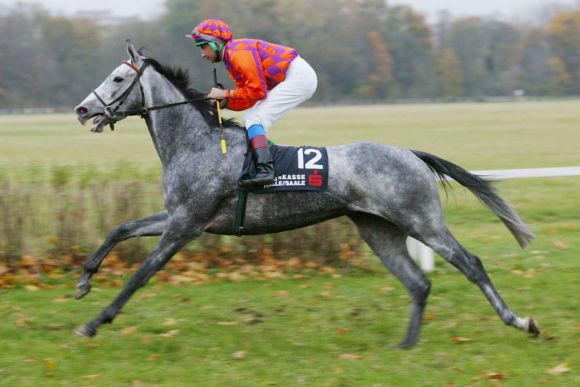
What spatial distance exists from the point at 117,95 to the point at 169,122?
0.43m

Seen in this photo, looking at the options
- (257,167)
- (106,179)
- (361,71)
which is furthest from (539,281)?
(361,71)

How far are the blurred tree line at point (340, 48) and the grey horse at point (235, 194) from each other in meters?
58.1

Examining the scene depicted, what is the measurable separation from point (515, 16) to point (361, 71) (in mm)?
41496

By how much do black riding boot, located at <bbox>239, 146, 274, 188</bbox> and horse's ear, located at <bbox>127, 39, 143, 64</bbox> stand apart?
3.95 ft

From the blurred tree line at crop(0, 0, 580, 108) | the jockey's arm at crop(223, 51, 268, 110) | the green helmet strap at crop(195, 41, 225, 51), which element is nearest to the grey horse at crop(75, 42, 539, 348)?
the jockey's arm at crop(223, 51, 268, 110)

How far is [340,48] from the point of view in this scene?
9906 cm

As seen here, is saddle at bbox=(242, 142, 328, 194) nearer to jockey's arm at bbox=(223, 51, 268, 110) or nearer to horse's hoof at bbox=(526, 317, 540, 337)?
jockey's arm at bbox=(223, 51, 268, 110)

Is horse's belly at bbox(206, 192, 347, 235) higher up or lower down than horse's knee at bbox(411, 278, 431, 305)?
higher up

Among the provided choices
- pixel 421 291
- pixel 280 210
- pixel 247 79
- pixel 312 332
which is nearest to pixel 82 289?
pixel 280 210

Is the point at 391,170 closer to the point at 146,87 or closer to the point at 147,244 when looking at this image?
the point at 146,87

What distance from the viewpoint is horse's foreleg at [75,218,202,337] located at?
18.7ft

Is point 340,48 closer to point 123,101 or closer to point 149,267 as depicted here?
point 123,101

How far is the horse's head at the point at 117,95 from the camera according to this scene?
5.93 metres

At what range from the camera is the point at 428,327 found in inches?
247
